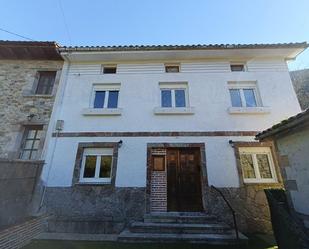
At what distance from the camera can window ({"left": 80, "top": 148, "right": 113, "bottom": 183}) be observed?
22.3 feet

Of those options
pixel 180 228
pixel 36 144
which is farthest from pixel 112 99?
pixel 180 228

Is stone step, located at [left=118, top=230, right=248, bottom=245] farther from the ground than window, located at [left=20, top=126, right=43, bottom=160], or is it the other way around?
window, located at [left=20, top=126, right=43, bottom=160]

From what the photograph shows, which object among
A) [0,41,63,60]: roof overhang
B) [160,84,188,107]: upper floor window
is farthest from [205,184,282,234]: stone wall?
[0,41,63,60]: roof overhang

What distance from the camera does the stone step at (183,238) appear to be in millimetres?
4793

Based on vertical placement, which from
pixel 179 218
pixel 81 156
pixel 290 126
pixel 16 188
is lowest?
pixel 179 218

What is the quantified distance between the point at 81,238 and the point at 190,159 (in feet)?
14.3

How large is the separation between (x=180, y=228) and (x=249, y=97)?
230 inches

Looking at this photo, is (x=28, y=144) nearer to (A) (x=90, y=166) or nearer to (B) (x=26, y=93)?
(B) (x=26, y=93)

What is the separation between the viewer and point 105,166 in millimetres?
6961

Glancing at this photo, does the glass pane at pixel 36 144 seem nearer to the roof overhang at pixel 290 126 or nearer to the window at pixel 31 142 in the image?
the window at pixel 31 142

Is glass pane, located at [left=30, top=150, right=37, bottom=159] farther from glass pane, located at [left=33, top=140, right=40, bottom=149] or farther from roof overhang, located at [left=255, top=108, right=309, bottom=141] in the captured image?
roof overhang, located at [left=255, top=108, right=309, bottom=141]

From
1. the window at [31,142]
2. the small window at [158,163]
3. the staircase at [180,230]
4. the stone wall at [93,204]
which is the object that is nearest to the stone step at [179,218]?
the staircase at [180,230]

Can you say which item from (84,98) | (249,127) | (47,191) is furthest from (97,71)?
(249,127)

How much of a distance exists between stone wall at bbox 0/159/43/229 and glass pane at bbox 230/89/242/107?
795 cm
